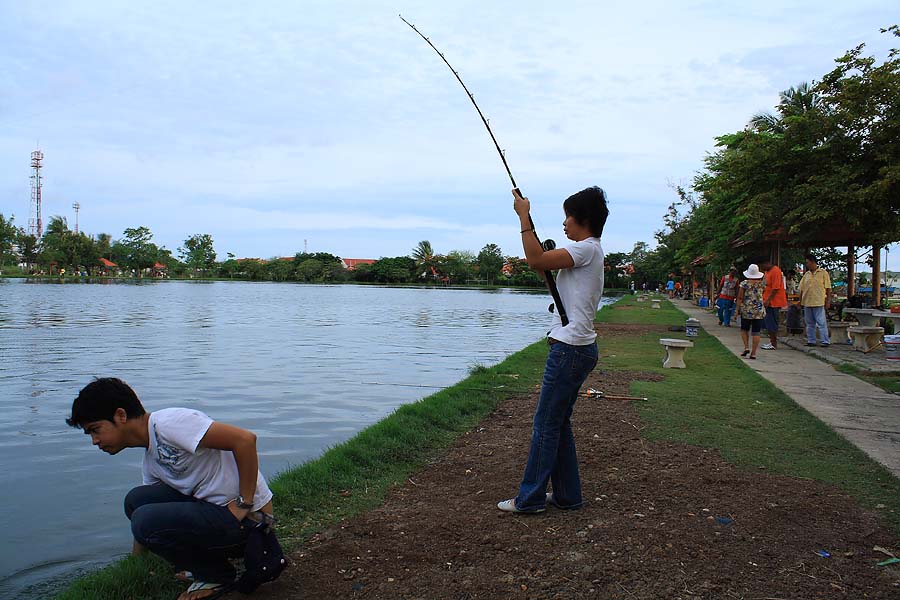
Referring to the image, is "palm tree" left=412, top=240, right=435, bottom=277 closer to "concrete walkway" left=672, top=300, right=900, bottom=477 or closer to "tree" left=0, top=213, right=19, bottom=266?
"tree" left=0, top=213, right=19, bottom=266

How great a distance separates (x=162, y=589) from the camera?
359 centimetres

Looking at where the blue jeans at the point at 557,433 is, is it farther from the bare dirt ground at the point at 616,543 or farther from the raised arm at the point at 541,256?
the raised arm at the point at 541,256

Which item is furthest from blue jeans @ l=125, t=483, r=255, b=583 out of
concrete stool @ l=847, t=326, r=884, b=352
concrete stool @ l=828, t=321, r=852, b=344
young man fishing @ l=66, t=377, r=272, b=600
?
concrete stool @ l=828, t=321, r=852, b=344

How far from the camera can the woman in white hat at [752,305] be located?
477 inches

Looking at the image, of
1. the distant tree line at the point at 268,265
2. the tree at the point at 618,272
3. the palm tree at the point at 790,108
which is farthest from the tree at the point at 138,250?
the palm tree at the point at 790,108

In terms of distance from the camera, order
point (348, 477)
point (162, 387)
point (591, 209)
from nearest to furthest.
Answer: point (591, 209)
point (348, 477)
point (162, 387)

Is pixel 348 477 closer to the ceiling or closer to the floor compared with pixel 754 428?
closer to the floor

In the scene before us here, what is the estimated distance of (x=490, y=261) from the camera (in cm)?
11238

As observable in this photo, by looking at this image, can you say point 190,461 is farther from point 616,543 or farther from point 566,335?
point 616,543

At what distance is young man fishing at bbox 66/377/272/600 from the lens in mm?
3111

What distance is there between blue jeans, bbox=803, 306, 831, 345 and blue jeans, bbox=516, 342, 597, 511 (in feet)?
38.0

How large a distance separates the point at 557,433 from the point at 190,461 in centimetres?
207

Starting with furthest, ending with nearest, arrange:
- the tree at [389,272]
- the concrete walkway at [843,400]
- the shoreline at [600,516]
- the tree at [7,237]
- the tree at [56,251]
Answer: the tree at [389,272] < the tree at [56,251] < the tree at [7,237] < the concrete walkway at [843,400] < the shoreline at [600,516]

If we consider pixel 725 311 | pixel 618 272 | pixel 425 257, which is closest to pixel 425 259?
pixel 425 257
